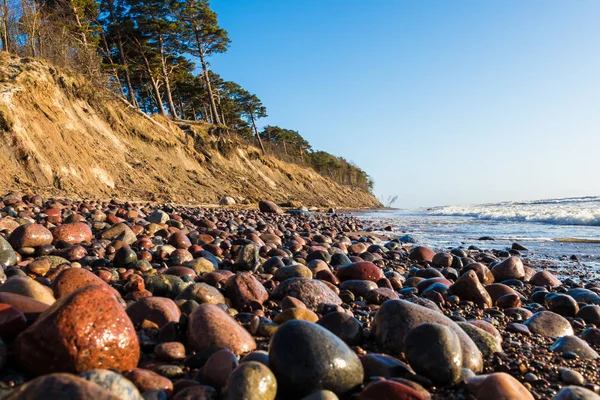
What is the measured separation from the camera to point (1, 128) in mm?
9648

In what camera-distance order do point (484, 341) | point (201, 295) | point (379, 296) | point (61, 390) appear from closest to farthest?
point (61, 390)
point (484, 341)
point (201, 295)
point (379, 296)

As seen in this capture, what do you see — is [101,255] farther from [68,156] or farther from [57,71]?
[57,71]

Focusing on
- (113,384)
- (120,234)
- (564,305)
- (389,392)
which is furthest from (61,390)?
(120,234)

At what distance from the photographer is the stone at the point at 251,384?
1.48 m

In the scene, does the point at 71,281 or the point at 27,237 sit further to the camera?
the point at 27,237

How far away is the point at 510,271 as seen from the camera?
5164 mm

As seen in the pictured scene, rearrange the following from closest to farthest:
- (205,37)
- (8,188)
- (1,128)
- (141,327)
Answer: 1. (141,327)
2. (8,188)
3. (1,128)
4. (205,37)

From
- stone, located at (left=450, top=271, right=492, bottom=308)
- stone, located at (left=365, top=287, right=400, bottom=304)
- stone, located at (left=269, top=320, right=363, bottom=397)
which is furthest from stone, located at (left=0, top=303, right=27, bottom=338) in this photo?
stone, located at (left=450, top=271, right=492, bottom=308)

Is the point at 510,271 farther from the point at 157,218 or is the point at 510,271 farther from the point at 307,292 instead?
the point at 157,218

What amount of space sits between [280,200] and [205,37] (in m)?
12.4

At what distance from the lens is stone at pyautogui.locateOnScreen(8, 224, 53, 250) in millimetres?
3975

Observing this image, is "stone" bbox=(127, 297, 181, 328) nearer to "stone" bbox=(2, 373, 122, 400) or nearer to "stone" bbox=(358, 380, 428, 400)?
Answer: "stone" bbox=(2, 373, 122, 400)

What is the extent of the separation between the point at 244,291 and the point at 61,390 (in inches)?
75.3

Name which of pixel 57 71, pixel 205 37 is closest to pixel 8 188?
pixel 57 71
